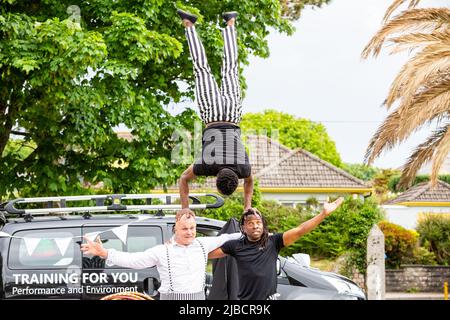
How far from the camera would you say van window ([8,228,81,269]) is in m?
10.2

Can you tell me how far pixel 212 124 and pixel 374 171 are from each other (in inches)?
2893

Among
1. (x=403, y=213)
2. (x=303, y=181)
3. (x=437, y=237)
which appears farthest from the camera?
(x=403, y=213)

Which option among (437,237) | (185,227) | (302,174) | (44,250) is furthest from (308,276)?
(302,174)

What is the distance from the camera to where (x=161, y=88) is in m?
17.9

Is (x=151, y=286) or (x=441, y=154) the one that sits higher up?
(x=441, y=154)

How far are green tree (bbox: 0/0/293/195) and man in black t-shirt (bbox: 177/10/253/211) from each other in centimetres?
597

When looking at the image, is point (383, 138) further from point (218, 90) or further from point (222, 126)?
point (222, 126)

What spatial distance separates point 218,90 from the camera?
27.6 ft

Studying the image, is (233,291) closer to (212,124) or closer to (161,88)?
(212,124)

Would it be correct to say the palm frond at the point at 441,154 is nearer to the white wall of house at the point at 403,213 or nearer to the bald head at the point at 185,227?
the bald head at the point at 185,227

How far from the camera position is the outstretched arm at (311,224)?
22.4 ft

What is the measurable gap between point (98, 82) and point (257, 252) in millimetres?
9508
